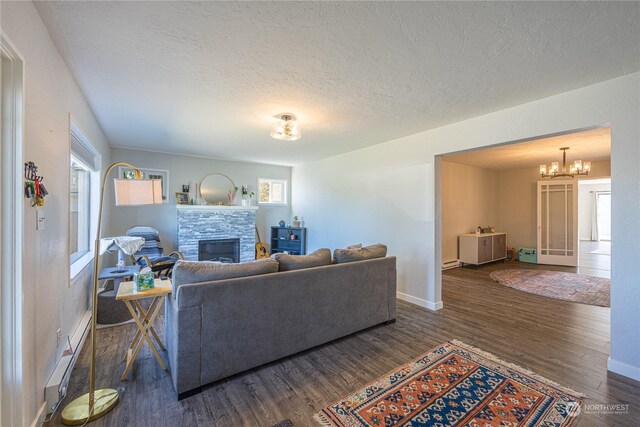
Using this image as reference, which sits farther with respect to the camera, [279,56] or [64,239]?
[64,239]

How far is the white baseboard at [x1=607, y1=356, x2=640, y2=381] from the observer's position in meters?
2.17

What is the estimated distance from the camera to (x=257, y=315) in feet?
7.35

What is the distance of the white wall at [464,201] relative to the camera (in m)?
6.54

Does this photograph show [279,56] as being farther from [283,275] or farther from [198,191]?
[198,191]

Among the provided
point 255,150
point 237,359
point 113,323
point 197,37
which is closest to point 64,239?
point 113,323

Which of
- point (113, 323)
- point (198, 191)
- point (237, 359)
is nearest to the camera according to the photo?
point (237, 359)

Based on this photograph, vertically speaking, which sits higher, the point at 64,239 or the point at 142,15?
the point at 142,15

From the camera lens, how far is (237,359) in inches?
84.8

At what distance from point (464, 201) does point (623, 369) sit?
5162mm

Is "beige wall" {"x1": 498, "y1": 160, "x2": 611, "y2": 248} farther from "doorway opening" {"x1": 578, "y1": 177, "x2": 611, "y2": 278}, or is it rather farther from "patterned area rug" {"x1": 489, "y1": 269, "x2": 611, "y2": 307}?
"doorway opening" {"x1": 578, "y1": 177, "x2": 611, "y2": 278}

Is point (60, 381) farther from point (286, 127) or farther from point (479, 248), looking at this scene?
point (479, 248)

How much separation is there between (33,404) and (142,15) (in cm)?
234

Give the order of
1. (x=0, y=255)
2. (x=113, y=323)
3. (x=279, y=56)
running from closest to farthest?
(x=0, y=255) < (x=279, y=56) < (x=113, y=323)

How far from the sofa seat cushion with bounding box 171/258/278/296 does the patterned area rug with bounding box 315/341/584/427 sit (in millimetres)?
1122
